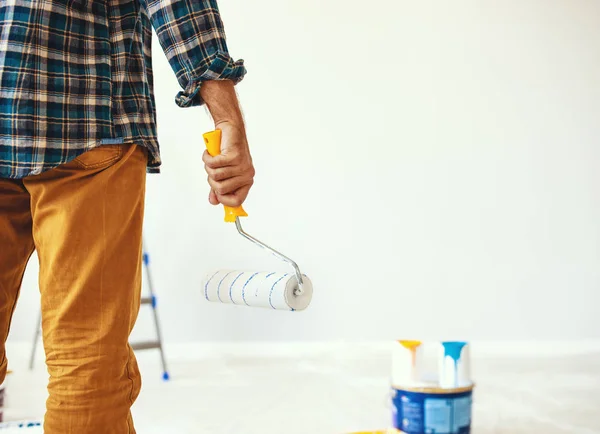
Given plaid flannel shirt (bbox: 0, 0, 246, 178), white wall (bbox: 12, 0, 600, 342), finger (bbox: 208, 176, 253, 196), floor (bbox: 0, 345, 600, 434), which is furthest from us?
white wall (bbox: 12, 0, 600, 342)

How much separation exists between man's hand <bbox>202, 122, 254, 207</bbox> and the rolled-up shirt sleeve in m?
0.07

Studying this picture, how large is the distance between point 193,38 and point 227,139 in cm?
14

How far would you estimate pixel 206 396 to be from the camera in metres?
2.16

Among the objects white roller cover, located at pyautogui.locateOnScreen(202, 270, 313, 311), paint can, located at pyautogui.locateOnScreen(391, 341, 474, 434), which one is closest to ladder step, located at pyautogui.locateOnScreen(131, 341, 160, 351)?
white roller cover, located at pyautogui.locateOnScreen(202, 270, 313, 311)

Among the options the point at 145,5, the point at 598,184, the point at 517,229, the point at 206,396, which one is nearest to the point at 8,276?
the point at 145,5

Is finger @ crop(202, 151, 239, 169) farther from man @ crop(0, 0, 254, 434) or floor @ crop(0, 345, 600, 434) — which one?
floor @ crop(0, 345, 600, 434)

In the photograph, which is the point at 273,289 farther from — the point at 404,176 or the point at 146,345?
the point at 404,176

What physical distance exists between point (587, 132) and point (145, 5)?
8.22 feet

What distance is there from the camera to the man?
32.3 inches

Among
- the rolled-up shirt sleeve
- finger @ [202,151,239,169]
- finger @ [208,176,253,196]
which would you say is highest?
the rolled-up shirt sleeve

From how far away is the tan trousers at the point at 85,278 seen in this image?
2.71 ft

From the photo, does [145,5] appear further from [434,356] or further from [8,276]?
[434,356]

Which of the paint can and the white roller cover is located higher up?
the white roller cover

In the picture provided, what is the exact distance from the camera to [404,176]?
2936 millimetres
